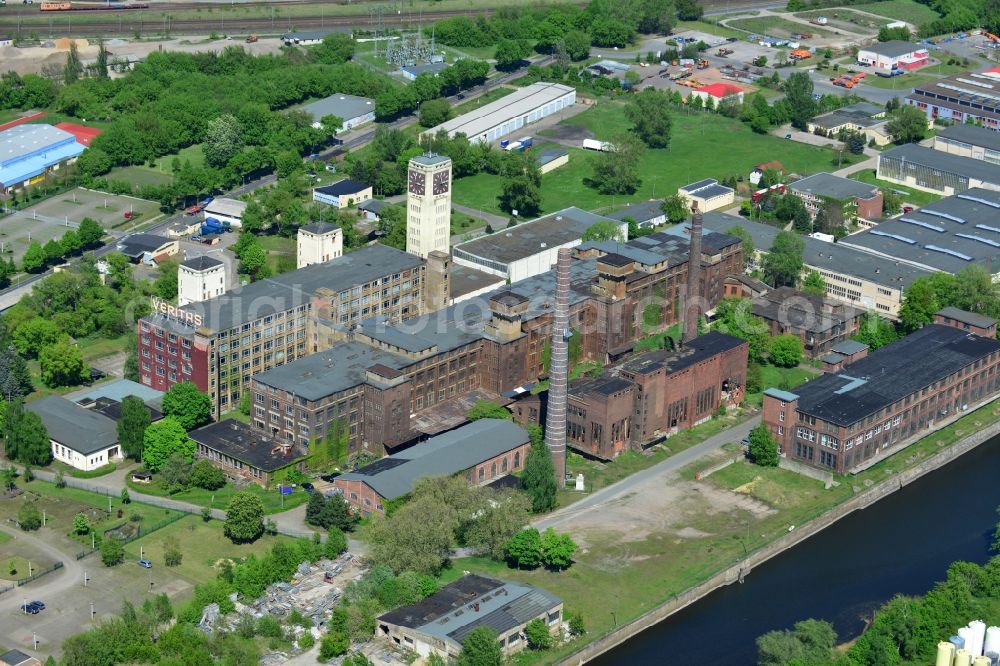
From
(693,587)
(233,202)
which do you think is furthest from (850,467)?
(233,202)

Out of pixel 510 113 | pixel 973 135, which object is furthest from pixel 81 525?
pixel 973 135

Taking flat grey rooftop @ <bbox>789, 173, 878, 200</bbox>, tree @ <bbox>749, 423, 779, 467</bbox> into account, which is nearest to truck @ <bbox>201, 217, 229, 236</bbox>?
flat grey rooftop @ <bbox>789, 173, 878, 200</bbox>

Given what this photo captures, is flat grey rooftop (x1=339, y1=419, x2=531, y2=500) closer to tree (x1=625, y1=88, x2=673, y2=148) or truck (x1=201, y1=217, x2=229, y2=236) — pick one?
truck (x1=201, y1=217, x2=229, y2=236)

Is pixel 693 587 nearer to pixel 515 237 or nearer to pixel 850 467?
pixel 850 467

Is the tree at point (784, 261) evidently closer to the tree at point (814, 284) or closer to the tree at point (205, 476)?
the tree at point (814, 284)

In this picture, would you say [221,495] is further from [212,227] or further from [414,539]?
[212,227]

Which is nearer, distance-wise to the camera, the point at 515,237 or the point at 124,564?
the point at 124,564

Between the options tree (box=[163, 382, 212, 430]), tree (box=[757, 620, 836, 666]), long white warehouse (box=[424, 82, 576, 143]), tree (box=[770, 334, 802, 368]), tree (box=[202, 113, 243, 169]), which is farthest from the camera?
long white warehouse (box=[424, 82, 576, 143])
